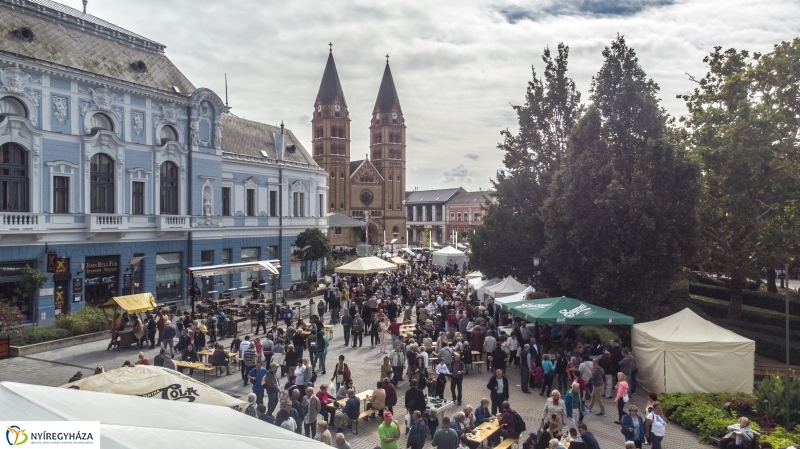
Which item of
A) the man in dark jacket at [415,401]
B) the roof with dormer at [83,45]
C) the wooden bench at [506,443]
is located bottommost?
the wooden bench at [506,443]

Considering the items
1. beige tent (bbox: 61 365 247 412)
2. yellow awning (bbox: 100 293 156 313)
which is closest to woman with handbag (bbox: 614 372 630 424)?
beige tent (bbox: 61 365 247 412)

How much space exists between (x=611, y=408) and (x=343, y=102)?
84189mm

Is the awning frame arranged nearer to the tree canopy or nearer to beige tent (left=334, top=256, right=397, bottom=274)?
beige tent (left=334, top=256, right=397, bottom=274)

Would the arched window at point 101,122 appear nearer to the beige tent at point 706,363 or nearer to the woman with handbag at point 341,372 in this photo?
the woman with handbag at point 341,372

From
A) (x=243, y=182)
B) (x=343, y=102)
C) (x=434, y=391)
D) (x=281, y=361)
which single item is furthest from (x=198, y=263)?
(x=343, y=102)

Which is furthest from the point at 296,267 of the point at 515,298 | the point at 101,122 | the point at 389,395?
the point at 389,395

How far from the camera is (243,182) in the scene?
127ft

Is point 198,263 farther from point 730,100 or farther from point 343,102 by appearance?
point 343,102

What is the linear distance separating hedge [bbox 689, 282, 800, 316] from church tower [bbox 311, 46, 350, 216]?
214 feet

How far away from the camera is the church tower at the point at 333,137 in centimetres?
9369

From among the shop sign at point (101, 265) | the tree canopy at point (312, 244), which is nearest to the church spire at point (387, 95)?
the tree canopy at point (312, 244)

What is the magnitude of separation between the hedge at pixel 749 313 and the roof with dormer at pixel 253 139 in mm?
28865

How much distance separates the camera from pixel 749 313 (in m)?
28.3

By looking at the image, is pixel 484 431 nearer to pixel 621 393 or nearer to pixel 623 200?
pixel 621 393
